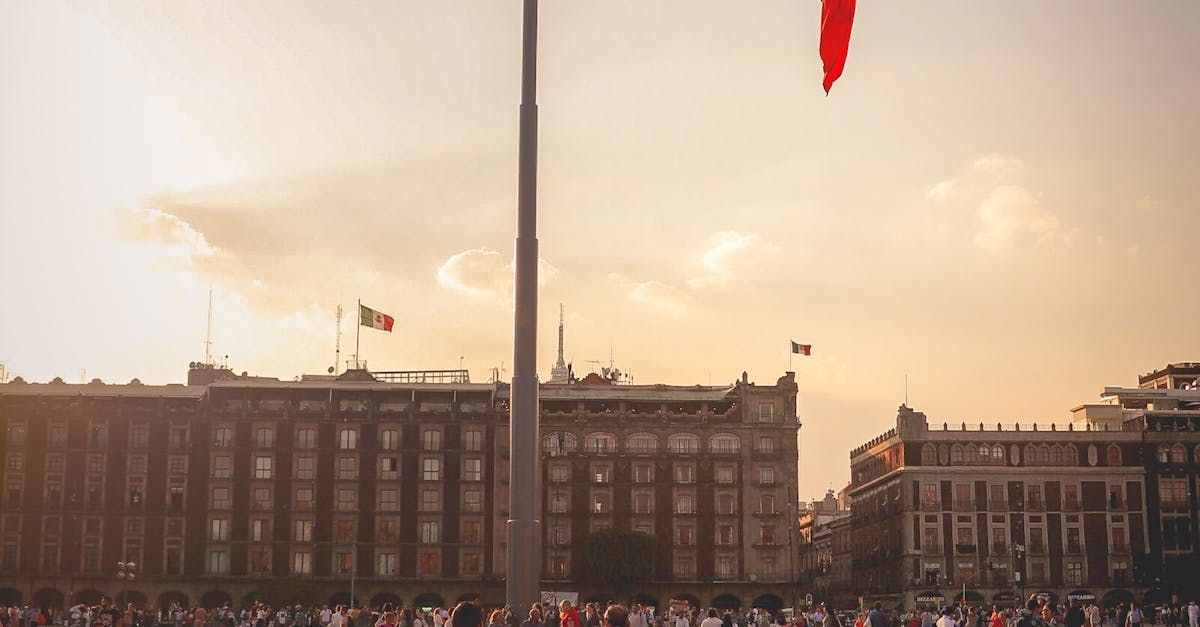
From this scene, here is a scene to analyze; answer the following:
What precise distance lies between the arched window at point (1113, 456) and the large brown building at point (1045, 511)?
3.0 inches

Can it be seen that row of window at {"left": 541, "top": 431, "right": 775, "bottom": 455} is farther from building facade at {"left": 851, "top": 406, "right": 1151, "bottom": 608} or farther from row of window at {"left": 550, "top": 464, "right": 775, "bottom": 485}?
building facade at {"left": 851, "top": 406, "right": 1151, "bottom": 608}

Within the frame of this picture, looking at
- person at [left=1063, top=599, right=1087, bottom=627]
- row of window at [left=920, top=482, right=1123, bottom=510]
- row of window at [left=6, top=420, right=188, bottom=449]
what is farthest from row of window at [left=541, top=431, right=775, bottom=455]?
person at [left=1063, top=599, right=1087, bottom=627]

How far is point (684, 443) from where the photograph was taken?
373 feet

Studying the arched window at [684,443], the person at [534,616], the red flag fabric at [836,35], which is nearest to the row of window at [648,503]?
the arched window at [684,443]

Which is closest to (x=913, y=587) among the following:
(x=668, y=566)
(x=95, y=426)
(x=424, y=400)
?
(x=668, y=566)

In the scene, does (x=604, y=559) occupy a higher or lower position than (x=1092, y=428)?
lower

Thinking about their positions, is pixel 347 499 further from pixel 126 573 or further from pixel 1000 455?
pixel 1000 455

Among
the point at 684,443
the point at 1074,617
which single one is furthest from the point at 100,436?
the point at 1074,617

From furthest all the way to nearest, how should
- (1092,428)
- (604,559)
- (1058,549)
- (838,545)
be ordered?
(838,545), (1092,428), (1058,549), (604,559)

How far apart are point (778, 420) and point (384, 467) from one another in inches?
1149

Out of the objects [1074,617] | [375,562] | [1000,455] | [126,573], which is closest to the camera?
[1074,617]

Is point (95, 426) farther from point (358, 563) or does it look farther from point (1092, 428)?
point (1092, 428)

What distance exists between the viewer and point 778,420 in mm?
113688

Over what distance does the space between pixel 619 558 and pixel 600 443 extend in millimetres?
9432
